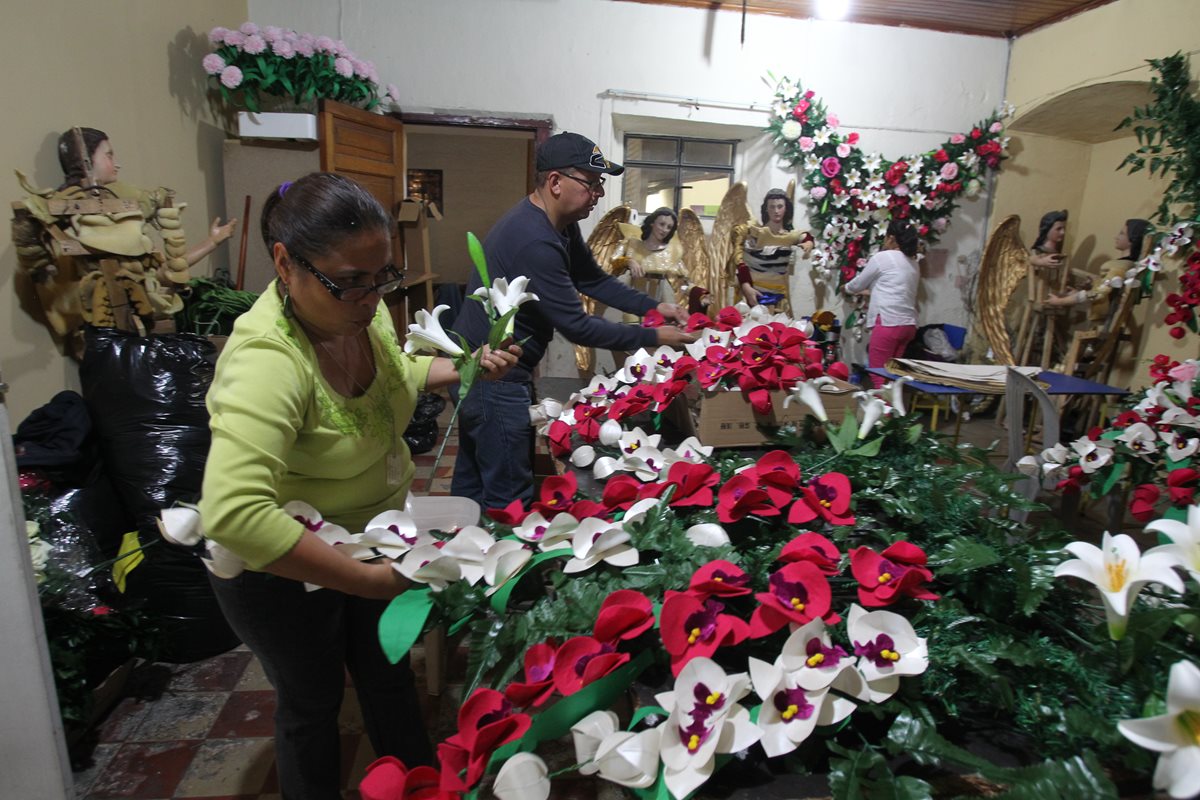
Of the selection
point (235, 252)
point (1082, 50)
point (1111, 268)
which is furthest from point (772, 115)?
point (235, 252)

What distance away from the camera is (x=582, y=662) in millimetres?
879

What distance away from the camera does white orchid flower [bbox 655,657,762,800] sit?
0.77m

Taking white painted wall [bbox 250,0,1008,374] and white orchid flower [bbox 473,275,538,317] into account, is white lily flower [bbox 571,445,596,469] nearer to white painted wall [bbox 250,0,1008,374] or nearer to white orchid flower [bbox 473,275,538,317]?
white orchid flower [bbox 473,275,538,317]

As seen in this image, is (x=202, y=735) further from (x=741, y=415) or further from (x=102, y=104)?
(x=102, y=104)

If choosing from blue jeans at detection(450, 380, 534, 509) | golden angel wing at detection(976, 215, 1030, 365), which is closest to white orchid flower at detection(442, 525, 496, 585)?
blue jeans at detection(450, 380, 534, 509)

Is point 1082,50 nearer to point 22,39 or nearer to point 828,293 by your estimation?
point 828,293

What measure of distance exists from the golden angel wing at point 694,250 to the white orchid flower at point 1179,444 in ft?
10.1

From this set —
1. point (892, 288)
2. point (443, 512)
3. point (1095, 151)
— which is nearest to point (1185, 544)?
point (443, 512)

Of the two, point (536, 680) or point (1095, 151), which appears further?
point (1095, 151)

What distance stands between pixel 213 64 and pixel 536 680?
4031 mm

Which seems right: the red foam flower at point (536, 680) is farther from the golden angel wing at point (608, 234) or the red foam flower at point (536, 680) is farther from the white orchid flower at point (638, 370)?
the golden angel wing at point (608, 234)

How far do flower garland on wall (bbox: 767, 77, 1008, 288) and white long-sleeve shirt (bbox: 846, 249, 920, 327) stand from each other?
486 mm

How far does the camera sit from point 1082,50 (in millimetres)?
4730

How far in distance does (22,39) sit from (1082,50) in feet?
19.4
